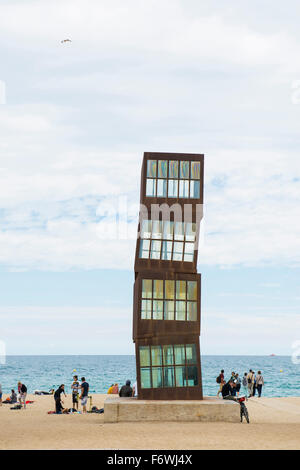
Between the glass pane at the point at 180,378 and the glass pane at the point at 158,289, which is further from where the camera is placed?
the glass pane at the point at 158,289

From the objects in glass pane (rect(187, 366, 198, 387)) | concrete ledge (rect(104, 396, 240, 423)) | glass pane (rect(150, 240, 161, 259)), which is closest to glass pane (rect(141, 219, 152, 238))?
glass pane (rect(150, 240, 161, 259))

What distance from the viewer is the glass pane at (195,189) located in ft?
96.0

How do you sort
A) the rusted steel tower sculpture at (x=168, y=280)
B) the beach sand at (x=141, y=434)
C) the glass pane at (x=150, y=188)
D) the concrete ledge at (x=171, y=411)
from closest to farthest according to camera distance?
1. the beach sand at (x=141, y=434)
2. the concrete ledge at (x=171, y=411)
3. the rusted steel tower sculpture at (x=168, y=280)
4. the glass pane at (x=150, y=188)

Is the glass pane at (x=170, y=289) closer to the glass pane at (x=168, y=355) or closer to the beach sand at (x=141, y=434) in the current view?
the glass pane at (x=168, y=355)

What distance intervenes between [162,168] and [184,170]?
3.32ft

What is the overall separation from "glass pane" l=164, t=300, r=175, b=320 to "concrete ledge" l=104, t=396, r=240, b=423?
3.76 meters

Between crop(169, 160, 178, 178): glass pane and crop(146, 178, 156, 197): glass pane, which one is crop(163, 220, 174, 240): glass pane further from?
crop(169, 160, 178, 178): glass pane

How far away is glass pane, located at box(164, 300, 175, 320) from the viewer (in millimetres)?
28359

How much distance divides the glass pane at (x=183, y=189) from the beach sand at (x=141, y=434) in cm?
1001

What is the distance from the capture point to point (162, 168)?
96.4 ft

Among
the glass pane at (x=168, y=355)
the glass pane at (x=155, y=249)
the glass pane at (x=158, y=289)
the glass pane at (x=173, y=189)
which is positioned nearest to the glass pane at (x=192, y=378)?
the glass pane at (x=168, y=355)

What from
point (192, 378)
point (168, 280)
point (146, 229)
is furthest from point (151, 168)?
point (192, 378)
